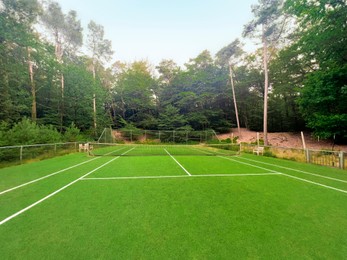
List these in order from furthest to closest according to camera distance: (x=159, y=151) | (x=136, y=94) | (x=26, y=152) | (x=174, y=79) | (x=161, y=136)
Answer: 1. (x=174, y=79)
2. (x=136, y=94)
3. (x=161, y=136)
4. (x=159, y=151)
5. (x=26, y=152)

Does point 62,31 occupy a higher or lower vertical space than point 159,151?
higher

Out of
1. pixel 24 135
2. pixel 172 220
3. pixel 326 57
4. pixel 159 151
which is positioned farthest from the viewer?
pixel 159 151

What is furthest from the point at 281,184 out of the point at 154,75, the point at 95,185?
the point at 154,75

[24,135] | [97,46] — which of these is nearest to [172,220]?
[24,135]

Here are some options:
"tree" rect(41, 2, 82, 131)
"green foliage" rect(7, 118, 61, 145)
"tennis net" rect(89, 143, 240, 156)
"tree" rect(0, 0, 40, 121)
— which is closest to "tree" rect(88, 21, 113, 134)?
"tree" rect(41, 2, 82, 131)

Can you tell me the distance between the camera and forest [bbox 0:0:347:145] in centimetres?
1375

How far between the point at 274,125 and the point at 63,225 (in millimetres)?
36387

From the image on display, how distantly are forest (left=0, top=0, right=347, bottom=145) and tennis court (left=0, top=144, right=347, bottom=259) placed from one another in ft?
30.6

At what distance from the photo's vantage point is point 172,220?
282 cm

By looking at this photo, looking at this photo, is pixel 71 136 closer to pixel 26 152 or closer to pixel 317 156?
pixel 26 152

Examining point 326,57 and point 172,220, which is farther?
point 326,57

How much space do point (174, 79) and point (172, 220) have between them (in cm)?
3514

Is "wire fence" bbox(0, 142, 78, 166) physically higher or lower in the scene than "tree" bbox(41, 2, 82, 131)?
lower

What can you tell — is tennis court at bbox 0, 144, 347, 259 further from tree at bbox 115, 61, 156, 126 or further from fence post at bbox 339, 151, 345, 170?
tree at bbox 115, 61, 156, 126
